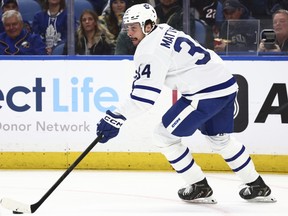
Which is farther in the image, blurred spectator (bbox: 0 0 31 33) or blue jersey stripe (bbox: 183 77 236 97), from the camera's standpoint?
blurred spectator (bbox: 0 0 31 33)

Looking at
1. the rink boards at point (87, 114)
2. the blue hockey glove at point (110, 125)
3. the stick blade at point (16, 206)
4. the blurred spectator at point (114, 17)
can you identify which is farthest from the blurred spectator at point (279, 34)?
the stick blade at point (16, 206)

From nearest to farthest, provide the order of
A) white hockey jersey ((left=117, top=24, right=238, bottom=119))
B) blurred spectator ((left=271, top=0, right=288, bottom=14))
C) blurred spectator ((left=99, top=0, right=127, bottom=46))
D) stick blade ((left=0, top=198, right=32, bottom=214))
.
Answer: stick blade ((left=0, top=198, right=32, bottom=214))
white hockey jersey ((left=117, top=24, right=238, bottom=119))
blurred spectator ((left=271, top=0, right=288, bottom=14))
blurred spectator ((left=99, top=0, right=127, bottom=46))

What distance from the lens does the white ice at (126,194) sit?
504 centimetres

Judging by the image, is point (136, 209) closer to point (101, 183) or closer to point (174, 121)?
point (174, 121)

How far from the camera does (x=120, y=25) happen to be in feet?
22.6

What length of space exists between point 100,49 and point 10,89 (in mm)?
770

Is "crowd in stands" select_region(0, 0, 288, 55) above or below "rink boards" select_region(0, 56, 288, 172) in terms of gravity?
above

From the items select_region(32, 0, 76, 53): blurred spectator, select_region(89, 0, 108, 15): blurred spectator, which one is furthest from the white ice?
select_region(89, 0, 108, 15): blurred spectator

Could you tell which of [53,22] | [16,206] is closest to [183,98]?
[16,206]

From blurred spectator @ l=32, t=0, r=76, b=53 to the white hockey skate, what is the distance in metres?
2.07

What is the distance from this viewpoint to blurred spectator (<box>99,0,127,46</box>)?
686 centimetres

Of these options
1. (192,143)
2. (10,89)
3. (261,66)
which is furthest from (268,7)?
(10,89)

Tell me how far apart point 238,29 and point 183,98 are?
1683 millimetres

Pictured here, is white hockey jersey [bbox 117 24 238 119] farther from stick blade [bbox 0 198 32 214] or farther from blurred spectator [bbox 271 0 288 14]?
blurred spectator [bbox 271 0 288 14]
